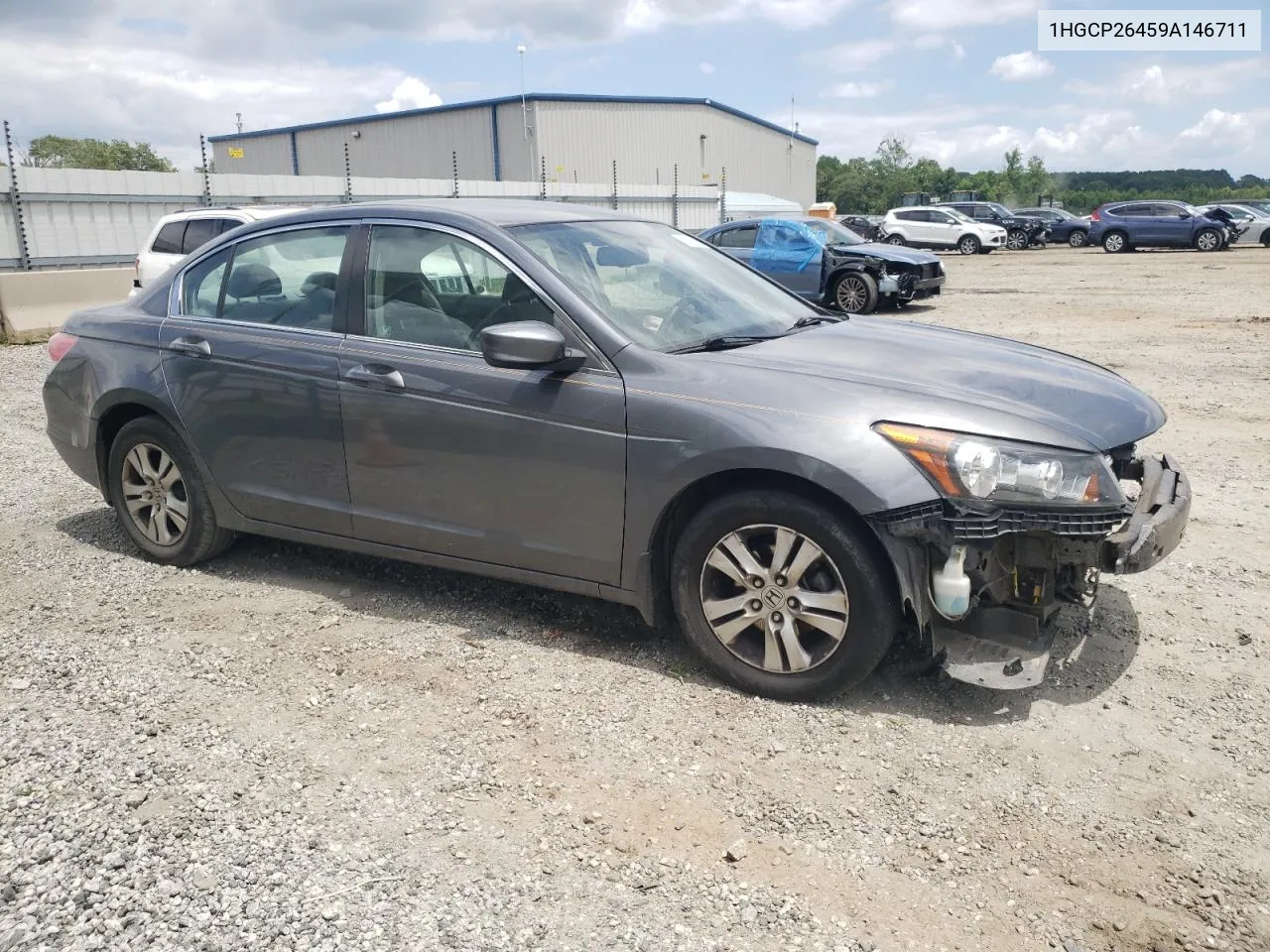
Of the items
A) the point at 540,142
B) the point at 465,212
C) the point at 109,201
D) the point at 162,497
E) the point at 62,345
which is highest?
the point at 540,142

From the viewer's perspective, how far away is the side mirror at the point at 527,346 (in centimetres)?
366

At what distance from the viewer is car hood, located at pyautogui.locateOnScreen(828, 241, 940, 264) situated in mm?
16109

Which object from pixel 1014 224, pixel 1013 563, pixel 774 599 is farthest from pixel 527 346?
pixel 1014 224

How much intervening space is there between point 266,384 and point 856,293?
41.9 ft

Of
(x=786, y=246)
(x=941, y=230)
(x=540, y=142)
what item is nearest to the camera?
(x=786, y=246)

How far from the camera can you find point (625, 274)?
13.9ft

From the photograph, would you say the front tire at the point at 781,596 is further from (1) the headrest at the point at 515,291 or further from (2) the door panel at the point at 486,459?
(1) the headrest at the point at 515,291

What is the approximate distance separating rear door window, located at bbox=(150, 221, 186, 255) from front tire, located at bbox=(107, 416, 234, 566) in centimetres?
798

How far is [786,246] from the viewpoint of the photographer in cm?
1634

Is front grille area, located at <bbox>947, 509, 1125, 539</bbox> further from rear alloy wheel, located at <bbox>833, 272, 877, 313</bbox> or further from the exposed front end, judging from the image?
rear alloy wheel, located at <bbox>833, 272, 877, 313</bbox>

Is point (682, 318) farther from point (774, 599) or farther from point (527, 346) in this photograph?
point (774, 599)

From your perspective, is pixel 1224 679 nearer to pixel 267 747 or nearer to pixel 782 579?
pixel 782 579

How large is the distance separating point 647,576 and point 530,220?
1.59m

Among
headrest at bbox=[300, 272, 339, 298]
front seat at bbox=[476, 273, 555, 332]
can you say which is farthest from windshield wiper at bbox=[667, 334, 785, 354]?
headrest at bbox=[300, 272, 339, 298]
